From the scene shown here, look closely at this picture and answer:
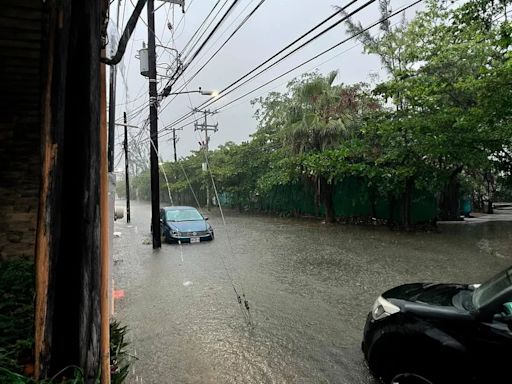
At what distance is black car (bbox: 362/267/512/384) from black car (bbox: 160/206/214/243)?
8585mm

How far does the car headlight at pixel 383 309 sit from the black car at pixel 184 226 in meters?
8.57

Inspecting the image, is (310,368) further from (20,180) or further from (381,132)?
(381,132)

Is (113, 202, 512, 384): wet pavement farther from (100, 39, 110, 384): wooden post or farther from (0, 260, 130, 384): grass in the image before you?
(100, 39, 110, 384): wooden post

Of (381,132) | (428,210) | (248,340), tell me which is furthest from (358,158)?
(248,340)

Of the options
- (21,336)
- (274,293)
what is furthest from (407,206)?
(21,336)

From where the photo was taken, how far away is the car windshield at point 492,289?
2.54 meters

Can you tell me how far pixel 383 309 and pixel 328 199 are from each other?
12516 millimetres

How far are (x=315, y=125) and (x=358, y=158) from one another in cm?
228

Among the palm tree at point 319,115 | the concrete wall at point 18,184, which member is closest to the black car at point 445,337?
the concrete wall at point 18,184

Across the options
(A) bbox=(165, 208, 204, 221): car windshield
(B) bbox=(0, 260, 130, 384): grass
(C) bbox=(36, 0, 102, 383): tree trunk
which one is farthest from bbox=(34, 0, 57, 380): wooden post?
(A) bbox=(165, 208, 204, 221): car windshield

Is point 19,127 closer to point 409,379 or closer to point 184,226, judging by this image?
point 409,379

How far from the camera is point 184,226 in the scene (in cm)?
1143

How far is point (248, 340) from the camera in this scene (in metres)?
4.19

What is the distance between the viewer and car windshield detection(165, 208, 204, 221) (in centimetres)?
1205
